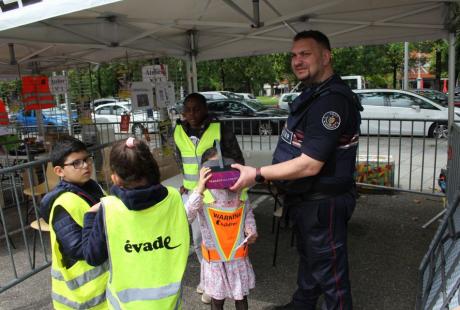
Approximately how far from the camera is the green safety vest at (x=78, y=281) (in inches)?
79.9

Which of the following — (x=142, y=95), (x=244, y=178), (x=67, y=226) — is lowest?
(x=67, y=226)

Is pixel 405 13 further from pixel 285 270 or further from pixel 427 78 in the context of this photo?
pixel 427 78

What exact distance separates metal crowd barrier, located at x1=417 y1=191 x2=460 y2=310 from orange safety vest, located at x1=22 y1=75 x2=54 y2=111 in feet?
24.8

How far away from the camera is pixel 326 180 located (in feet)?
7.59

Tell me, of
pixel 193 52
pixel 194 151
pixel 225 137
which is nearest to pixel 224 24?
pixel 193 52

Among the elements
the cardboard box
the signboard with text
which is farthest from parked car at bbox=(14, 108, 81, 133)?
the cardboard box

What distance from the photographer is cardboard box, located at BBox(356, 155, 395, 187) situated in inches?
248

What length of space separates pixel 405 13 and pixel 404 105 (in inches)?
392

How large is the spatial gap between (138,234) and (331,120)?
1168 millimetres

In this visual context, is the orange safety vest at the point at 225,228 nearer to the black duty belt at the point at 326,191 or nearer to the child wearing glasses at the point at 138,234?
the black duty belt at the point at 326,191

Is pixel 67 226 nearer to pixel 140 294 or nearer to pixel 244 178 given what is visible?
pixel 140 294

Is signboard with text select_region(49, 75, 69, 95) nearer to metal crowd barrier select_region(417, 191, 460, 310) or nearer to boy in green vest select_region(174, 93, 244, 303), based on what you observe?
boy in green vest select_region(174, 93, 244, 303)

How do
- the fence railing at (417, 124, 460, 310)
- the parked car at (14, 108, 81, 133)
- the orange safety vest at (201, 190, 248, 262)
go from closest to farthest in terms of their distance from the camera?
1. the fence railing at (417, 124, 460, 310)
2. the orange safety vest at (201, 190, 248, 262)
3. the parked car at (14, 108, 81, 133)

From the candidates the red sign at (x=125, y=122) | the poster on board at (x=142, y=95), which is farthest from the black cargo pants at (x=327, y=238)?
the red sign at (x=125, y=122)
